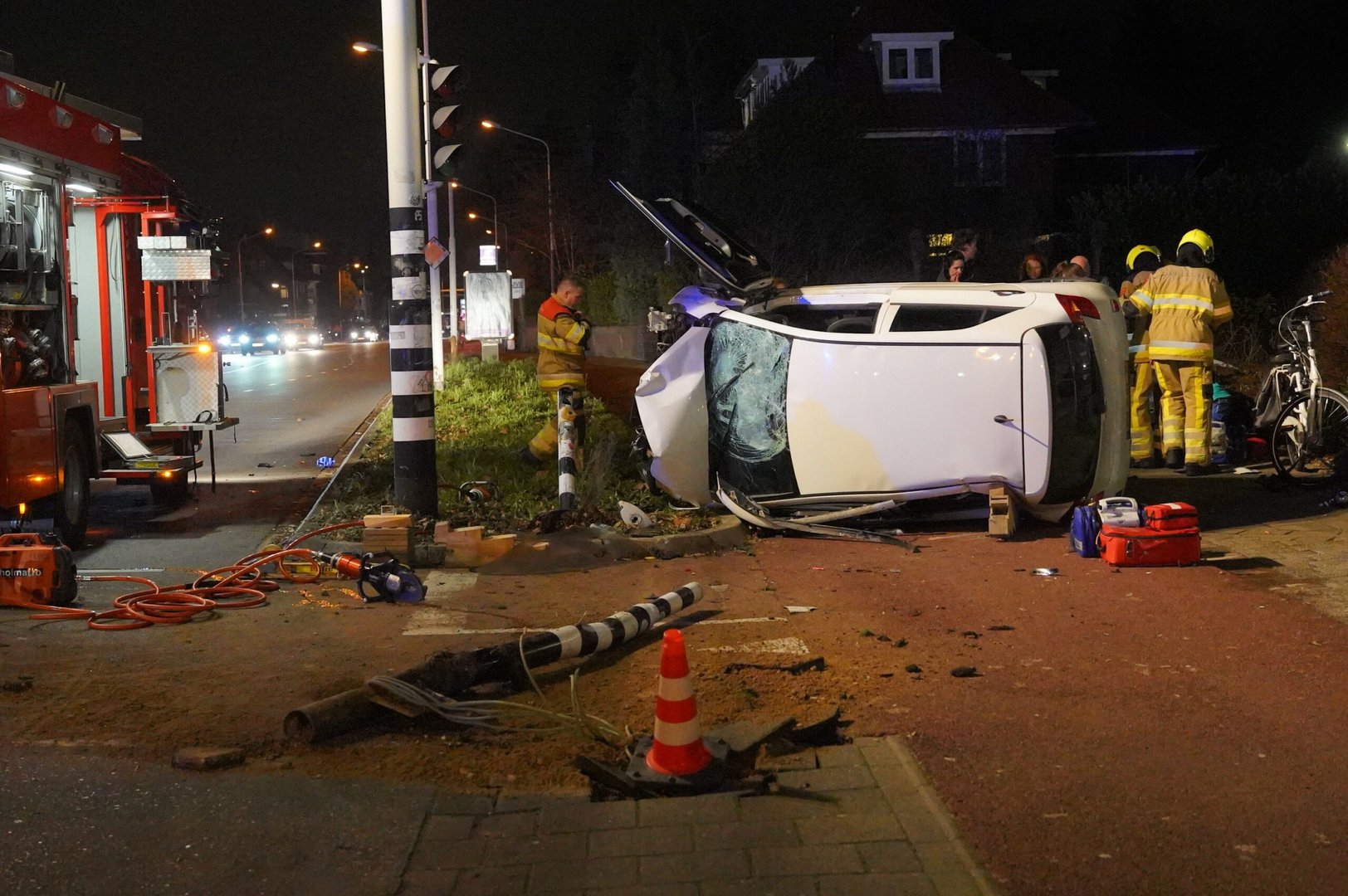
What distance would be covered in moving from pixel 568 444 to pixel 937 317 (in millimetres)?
2874

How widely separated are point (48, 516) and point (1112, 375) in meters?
A: 7.25

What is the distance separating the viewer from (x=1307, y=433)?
10664 mm

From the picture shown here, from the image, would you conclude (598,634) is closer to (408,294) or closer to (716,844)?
(716,844)

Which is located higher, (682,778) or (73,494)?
(73,494)

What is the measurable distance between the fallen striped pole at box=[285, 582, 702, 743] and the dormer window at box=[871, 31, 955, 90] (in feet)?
109

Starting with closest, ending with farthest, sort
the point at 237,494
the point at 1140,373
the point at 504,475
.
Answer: the point at 504,475 < the point at 1140,373 < the point at 237,494

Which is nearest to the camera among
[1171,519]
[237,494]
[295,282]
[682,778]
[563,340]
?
[682,778]

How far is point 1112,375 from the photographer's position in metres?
8.67

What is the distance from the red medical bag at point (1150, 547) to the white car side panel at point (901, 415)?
35.2 inches

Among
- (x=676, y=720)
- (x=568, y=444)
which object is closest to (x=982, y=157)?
(x=568, y=444)

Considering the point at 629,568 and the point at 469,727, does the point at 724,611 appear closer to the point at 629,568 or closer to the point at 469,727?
the point at 629,568

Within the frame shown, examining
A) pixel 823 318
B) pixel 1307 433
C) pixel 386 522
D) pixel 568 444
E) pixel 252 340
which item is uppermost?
pixel 252 340

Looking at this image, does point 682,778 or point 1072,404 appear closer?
point 682,778

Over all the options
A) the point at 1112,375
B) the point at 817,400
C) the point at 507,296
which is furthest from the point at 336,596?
the point at 507,296
